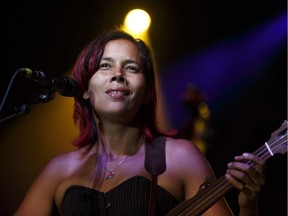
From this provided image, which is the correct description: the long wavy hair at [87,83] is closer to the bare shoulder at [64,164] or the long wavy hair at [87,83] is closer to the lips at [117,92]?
the bare shoulder at [64,164]

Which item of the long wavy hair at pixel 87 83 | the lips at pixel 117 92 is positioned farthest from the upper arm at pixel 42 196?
the lips at pixel 117 92

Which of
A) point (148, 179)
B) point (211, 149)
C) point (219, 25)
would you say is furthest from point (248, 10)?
point (148, 179)

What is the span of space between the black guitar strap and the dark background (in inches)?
37.5

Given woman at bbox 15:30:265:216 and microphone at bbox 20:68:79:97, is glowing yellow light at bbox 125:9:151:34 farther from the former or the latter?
microphone at bbox 20:68:79:97

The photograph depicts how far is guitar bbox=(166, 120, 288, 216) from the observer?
1548 mm

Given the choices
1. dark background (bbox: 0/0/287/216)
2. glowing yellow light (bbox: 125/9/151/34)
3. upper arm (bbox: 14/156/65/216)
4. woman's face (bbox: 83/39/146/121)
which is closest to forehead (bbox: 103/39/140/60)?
woman's face (bbox: 83/39/146/121)

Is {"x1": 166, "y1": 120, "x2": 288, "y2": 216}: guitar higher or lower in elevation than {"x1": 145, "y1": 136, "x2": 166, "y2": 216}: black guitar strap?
lower

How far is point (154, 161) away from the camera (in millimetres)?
2102

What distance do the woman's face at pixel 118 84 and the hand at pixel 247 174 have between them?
0.68m

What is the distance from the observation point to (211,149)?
171 inches

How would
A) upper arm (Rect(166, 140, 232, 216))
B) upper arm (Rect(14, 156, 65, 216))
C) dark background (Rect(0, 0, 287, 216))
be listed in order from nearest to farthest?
1. upper arm (Rect(166, 140, 232, 216))
2. upper arm (Rect(14, 156, 65, 216))
3. dark background (Rect(0, 0, 287, 216))

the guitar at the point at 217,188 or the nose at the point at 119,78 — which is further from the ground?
the nose at the point at 119,78

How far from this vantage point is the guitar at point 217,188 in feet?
5.08

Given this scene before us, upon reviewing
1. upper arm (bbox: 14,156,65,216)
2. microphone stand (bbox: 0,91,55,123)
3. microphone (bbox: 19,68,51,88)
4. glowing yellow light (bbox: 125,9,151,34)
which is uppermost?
glowing yellow light (bbox: 125,9,151,34)
